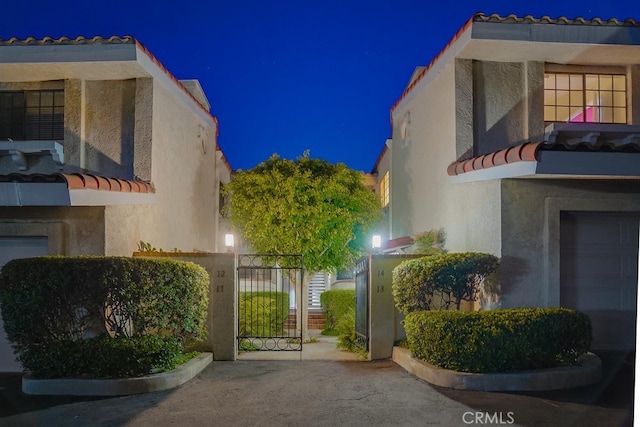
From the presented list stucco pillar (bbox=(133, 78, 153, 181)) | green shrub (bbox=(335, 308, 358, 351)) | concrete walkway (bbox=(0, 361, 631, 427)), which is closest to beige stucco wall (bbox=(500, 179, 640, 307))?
concrete walkway (bbox=(0, 361, 631, 427))

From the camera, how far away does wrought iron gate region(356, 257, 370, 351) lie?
1241cm

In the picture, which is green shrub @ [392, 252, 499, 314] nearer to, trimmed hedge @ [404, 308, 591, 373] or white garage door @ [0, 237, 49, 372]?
trimmed hedge @ [404, 308, 591, 373]

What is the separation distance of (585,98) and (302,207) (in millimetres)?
7230

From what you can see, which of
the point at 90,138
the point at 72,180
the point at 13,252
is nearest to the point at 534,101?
the point at 72,180

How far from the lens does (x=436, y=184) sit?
14062 mm

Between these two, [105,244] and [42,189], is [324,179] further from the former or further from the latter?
[42,189]

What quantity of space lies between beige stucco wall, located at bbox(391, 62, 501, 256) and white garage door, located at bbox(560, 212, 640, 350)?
58.2 inches

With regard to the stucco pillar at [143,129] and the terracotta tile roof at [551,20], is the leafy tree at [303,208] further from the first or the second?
the terracotta tile roof at [551,20]

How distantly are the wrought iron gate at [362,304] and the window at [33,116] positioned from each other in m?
6.66

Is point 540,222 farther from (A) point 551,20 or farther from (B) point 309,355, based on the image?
(B) point 309,355

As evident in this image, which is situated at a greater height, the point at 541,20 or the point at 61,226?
the point at 541,20

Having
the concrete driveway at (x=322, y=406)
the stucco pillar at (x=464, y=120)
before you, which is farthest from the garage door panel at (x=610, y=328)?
the stucco pillar at (x=464, y=120)

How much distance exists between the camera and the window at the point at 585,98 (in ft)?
40.3

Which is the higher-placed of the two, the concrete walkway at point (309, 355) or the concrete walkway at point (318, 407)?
the concrete walkway at point (318, 407)
